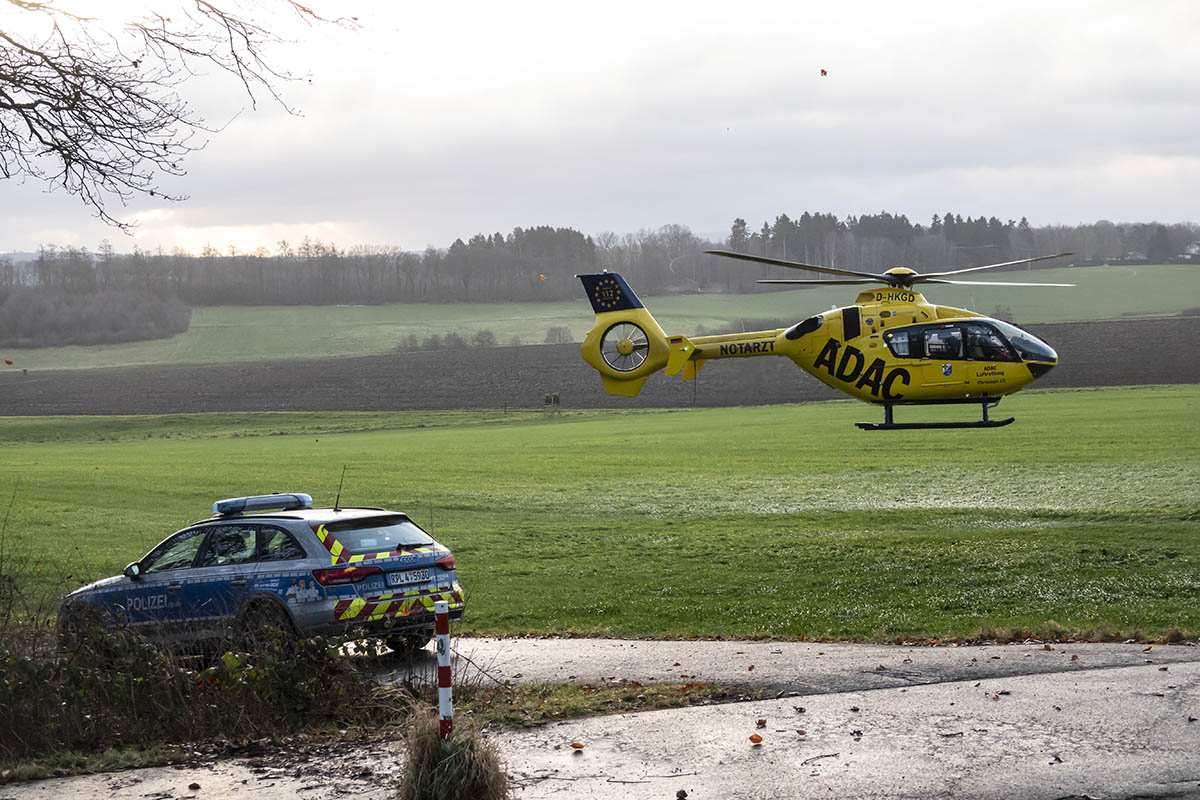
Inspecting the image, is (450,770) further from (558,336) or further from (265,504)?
(558,336)

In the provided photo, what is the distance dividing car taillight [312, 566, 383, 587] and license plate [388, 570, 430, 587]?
0.24 m

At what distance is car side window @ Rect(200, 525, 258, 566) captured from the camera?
13000mm

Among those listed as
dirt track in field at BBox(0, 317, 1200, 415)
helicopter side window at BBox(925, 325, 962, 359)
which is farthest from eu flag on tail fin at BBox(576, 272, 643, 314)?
dirt track in field at BBox(0, 317, 1200, 415)

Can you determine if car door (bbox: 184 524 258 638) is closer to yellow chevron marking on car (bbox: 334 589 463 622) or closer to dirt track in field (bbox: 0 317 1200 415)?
yellow chevron marking on car (bbox: 334 589 463 622)

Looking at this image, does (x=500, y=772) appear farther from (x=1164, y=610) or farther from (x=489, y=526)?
(x=489, y=526)

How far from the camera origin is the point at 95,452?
5912 cm

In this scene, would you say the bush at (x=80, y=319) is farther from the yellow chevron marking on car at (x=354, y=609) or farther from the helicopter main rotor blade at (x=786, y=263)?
the yellow chevron marking on car at (x=354, y=609)

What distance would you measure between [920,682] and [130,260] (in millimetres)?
141271

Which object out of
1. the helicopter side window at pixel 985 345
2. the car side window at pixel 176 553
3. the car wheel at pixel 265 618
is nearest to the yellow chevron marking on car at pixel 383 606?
the car wheel at pixel 265 618

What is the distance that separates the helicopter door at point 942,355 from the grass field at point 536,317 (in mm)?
75418

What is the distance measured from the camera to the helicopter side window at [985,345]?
18844mm

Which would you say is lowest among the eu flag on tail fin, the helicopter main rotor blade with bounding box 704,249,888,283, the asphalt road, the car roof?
the asphalt road

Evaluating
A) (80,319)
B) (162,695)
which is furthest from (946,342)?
(80,319)

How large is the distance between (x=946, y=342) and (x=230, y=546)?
11198mm
